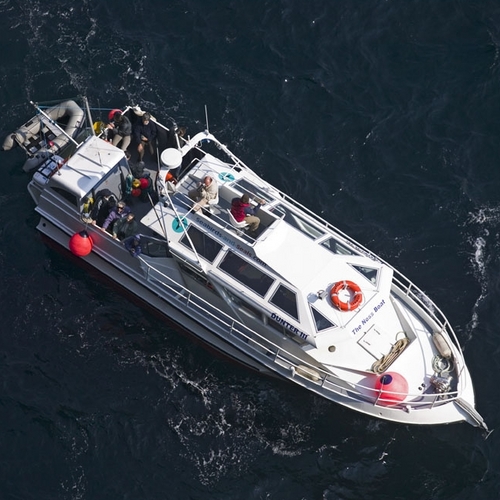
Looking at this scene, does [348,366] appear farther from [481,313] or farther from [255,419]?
[481,313]

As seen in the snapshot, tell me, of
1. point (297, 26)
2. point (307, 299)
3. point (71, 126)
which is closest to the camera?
point (307, 299)

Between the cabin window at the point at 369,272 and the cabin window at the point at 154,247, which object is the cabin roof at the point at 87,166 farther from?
the cabin window at the point at 369,272

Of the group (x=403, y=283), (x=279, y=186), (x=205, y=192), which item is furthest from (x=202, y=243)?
(x=403, y=283)

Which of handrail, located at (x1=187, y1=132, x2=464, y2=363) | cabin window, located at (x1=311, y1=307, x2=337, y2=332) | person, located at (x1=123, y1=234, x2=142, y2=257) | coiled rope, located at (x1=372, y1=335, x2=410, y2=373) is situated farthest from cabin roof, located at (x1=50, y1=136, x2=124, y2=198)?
coiled rope, located at (x1=372, y1=335, x2=410, y2=373)

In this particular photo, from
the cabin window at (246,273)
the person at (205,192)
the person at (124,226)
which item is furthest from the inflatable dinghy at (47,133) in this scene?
the cabin window at (246,273)

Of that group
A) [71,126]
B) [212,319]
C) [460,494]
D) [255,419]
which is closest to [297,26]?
[71,126]

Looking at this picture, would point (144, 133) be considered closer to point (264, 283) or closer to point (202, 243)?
point (202, 243)
